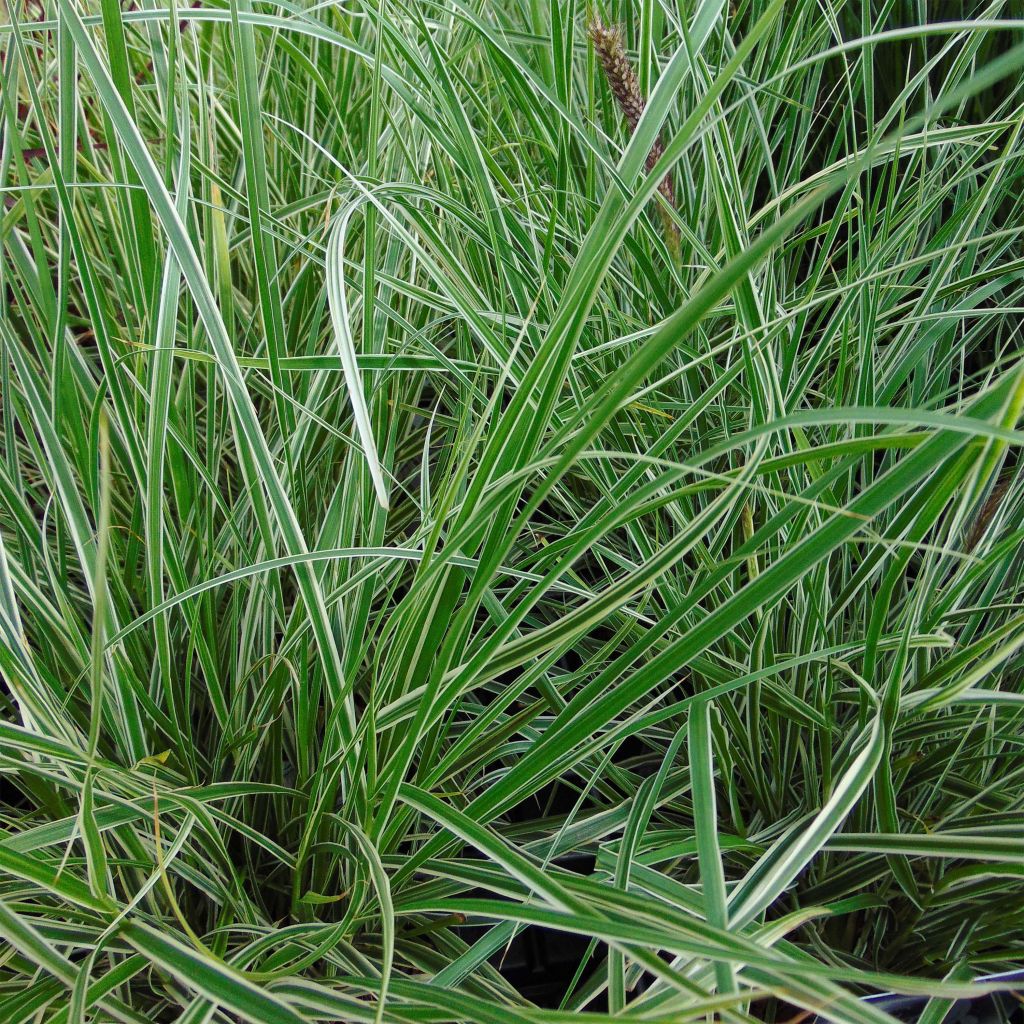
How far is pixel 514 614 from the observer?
0.44m

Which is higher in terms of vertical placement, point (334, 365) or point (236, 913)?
point (334, 365)

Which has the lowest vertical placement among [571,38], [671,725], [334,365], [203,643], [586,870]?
[586,870]

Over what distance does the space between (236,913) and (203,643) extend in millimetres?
166

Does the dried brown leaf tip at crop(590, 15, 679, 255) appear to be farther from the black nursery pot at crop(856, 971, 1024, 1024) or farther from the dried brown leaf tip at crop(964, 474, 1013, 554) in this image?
the black nursery pot at crop(856, 971, 1024, 1024)

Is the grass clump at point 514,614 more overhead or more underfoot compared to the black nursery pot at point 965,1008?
more overhead

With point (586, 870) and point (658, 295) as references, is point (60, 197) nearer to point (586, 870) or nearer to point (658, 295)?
Result: point (658, 295)

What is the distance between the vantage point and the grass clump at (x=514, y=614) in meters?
0.39

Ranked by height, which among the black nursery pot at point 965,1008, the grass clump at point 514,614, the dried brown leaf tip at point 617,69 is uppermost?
the dried brown leaf tip at point 617,69

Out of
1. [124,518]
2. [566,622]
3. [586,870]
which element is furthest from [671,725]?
[124,518]

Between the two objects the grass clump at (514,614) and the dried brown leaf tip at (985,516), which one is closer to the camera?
the grass clump at (514,614)

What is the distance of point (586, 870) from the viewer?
2.23 feet

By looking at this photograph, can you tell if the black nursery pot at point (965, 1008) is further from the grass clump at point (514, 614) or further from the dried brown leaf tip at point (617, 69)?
the dried brown leaf tip at point (617, 69)

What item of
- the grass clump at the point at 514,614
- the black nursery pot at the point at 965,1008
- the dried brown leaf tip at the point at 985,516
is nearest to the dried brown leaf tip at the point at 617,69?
the grass clump at the point at 514,614

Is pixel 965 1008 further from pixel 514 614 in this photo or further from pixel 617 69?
pixel 617 69
